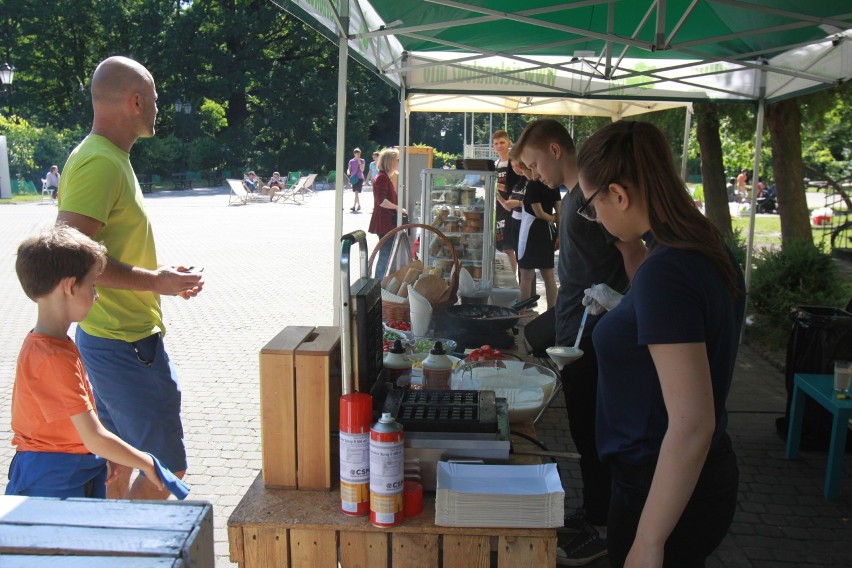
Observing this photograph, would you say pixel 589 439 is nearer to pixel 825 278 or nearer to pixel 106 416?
pixel 106 416

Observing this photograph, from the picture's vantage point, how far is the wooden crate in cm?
105

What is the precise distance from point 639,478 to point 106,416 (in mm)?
2050

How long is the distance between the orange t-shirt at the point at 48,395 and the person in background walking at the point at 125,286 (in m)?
0.38

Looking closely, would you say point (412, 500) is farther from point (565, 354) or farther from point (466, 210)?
point (466, 210)

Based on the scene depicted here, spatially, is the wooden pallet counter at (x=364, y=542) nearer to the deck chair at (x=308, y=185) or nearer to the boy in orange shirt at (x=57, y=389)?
the boy in orange shirt at (x=57, y=389)

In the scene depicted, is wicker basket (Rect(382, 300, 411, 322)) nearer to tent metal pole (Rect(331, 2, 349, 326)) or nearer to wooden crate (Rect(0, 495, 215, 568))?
tent metal pole (Rect(331, 2, 349, 326))

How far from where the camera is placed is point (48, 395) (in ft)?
6.71

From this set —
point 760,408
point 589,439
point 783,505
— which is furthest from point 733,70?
point 589,439

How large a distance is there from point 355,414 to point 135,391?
4.48ft

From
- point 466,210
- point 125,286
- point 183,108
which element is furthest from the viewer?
point 183,108

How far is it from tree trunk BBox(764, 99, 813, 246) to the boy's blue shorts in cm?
838

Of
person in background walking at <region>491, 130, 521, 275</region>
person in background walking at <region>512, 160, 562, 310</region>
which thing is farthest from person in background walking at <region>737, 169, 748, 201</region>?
person in background walking at <region>512, 160, 562, 310</region>

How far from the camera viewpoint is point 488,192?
6676 mm

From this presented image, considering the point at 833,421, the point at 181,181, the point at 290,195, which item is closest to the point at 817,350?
the point at 833,421
